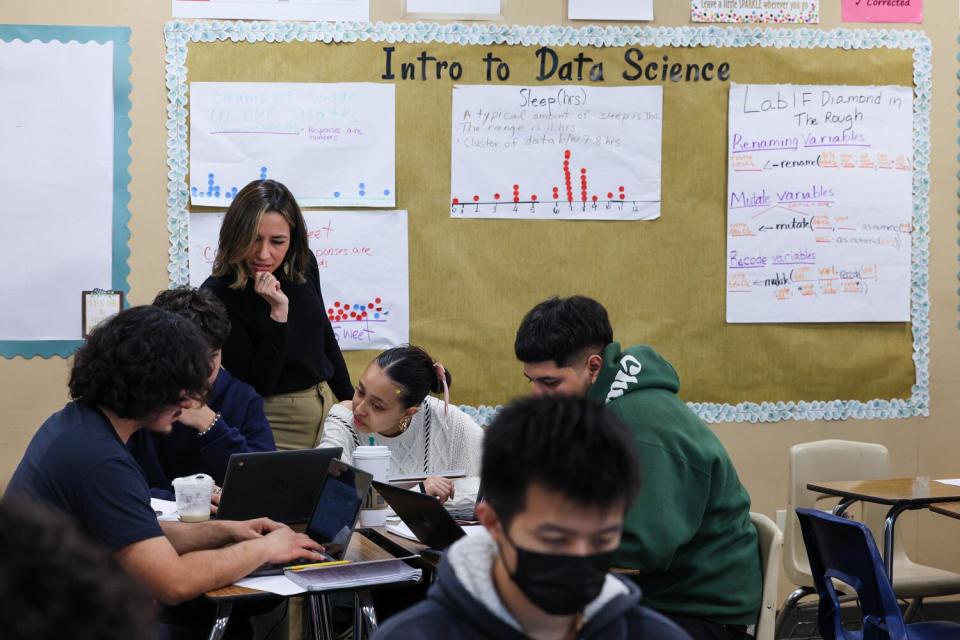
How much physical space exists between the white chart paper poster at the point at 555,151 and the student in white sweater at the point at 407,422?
1025mm

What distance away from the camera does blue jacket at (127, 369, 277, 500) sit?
287 centimetres

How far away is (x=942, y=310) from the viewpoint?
14.4ft

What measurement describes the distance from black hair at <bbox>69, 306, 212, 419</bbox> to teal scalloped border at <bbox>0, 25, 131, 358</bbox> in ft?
6.51

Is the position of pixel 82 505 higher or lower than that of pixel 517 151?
lower

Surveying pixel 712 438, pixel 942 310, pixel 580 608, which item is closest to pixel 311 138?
pixel 712 438

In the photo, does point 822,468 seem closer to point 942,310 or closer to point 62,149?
point 942,310

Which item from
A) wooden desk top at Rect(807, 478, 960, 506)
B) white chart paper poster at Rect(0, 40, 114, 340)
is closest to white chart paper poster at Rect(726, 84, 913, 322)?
wooden desk top at Rect(807, 478, 960, 506)

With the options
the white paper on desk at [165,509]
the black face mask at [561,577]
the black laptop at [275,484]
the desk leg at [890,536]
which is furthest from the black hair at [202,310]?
the desk leg at [890,536]

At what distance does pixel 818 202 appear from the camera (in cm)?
428

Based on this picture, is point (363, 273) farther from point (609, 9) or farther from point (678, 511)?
point (678, 511)

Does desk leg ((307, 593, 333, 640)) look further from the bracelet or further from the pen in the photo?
the bracelet

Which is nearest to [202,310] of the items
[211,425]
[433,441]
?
[211,425]

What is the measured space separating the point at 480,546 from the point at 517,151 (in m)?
2.91

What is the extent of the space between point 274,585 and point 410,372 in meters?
1.18
